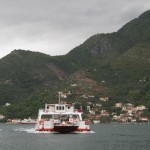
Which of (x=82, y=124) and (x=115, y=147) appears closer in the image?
(x=115, y=147)

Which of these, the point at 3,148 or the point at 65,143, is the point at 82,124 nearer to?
the point at 65,143

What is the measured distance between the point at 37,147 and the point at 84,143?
11.2m

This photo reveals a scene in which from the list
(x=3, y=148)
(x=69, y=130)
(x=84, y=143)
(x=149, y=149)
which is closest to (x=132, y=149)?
(x=149, y=149)

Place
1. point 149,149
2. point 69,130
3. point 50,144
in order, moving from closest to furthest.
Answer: point 149,149 → point 50,144 → point 69,130

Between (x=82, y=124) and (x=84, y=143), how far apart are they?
1122 inches

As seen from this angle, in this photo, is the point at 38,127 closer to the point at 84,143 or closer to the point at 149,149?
the point at 84,143

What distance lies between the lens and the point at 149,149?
83.7 meters

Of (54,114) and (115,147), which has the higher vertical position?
(54,114)

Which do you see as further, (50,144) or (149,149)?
(50,144)

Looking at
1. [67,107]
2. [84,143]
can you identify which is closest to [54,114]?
[67,107]

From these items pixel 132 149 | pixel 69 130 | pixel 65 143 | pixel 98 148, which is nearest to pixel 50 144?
pixel 65 143

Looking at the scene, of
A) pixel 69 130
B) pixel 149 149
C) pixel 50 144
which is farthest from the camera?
pixel 69 130

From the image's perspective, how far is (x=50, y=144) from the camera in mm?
91500

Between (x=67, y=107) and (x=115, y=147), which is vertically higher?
(x=67, y=107)
